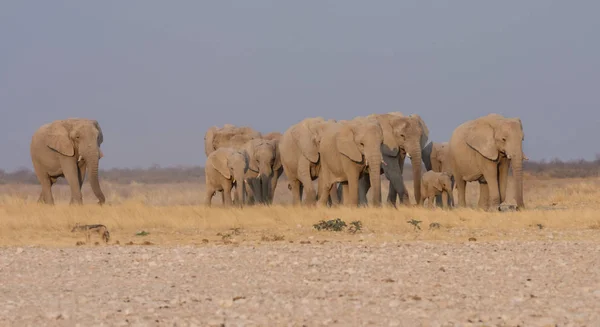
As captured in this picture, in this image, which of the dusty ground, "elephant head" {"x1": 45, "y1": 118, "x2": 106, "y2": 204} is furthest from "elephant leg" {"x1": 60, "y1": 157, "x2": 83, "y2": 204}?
the dusty ground

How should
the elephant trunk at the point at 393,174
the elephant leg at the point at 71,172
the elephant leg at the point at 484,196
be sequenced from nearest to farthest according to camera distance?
the elephant leg at the point at 484,196 < the elephant trunk at the point at 393,174 < the elephant leg at the point at 71,172

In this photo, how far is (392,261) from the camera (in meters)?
14.5

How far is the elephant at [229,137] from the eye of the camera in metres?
39.0

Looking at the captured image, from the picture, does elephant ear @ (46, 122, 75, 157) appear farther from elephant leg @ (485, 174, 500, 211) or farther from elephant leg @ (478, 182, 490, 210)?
elephant leg @ (485, 174, 500, 211)

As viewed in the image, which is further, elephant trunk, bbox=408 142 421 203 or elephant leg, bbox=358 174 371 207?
elephant leg, bbox=358 174 371 207

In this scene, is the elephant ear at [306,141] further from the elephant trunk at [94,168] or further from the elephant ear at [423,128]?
the elephant trunk at [94,168]

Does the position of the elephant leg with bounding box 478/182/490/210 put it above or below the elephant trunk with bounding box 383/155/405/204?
below

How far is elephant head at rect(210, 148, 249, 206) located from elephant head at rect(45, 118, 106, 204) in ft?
11.4

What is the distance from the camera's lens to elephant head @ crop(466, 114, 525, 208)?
27.8m

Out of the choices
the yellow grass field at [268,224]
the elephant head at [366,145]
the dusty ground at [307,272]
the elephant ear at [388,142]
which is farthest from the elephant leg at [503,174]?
the dusty ground at [307,272]

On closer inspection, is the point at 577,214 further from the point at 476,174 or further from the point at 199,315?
the point at 199,315

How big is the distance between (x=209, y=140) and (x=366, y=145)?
12709 mm

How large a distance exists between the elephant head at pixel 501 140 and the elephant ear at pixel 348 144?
10.7 feet

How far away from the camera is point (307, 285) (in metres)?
12.2
